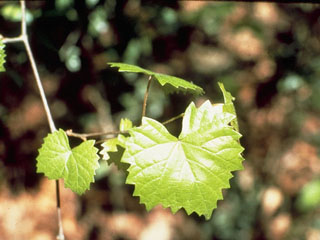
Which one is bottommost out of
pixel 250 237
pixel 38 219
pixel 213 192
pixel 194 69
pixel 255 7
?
pixel 250 237

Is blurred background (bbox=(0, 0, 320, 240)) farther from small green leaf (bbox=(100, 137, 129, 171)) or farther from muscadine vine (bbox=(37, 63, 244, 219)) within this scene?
muscadine vine (bbox=(37, 63, 244, 219))

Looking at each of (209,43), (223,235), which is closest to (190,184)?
(223,235)

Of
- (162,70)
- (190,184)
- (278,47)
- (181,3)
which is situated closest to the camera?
(190,184)

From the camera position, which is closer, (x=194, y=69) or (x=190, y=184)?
(x=190, y=184)

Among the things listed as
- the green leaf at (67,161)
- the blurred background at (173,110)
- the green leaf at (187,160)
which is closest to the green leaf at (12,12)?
the blurred background at (173,110)

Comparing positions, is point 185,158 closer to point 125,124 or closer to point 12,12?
point 125,124

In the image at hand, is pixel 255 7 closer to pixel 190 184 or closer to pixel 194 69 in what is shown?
pixel 194 69
